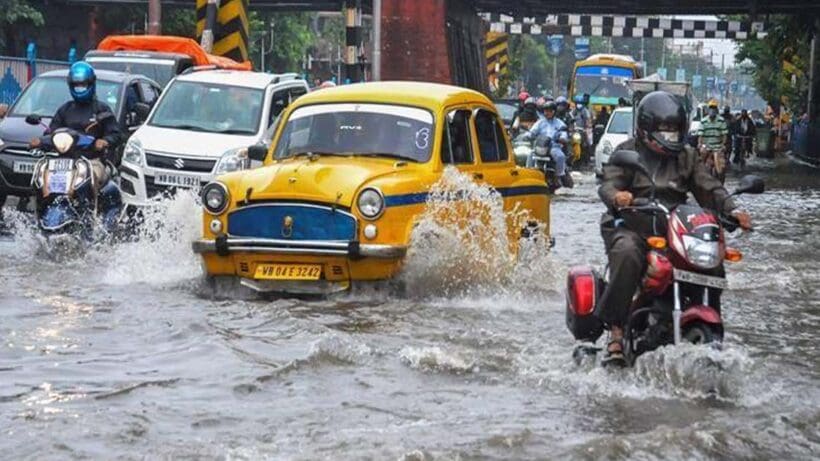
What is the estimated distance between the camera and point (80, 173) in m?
14.5

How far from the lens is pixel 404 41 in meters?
45.8

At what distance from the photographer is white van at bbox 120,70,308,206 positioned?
1620 centimetres

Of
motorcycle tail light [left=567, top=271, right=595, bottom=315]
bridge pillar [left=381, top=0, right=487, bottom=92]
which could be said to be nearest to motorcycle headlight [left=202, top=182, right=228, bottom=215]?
motorcycle tail light [left=567, top=271, right=595, bottom=315]

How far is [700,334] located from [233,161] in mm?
8544

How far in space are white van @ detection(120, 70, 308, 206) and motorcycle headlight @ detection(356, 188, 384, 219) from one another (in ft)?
14.7

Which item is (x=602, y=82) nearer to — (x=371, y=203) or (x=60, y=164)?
(x=60, y=164)

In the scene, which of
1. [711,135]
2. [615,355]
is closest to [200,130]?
[615,355]

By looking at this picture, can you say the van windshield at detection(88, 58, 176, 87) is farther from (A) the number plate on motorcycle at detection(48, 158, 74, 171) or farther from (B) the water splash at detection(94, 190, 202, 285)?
(B) the water splash at detection(94, 190, 202, 285)

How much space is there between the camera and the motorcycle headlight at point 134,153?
16.4 m

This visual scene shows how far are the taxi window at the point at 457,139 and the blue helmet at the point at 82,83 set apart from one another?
370 centimetres

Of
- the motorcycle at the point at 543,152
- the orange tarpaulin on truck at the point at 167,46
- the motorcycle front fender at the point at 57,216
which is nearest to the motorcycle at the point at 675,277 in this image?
the motorcycle front fender at the point at 57,216

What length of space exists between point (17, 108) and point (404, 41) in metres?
27.8

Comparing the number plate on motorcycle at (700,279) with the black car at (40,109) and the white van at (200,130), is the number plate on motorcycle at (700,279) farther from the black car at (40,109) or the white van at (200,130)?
the black car at (40,109)

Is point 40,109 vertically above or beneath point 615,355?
above
